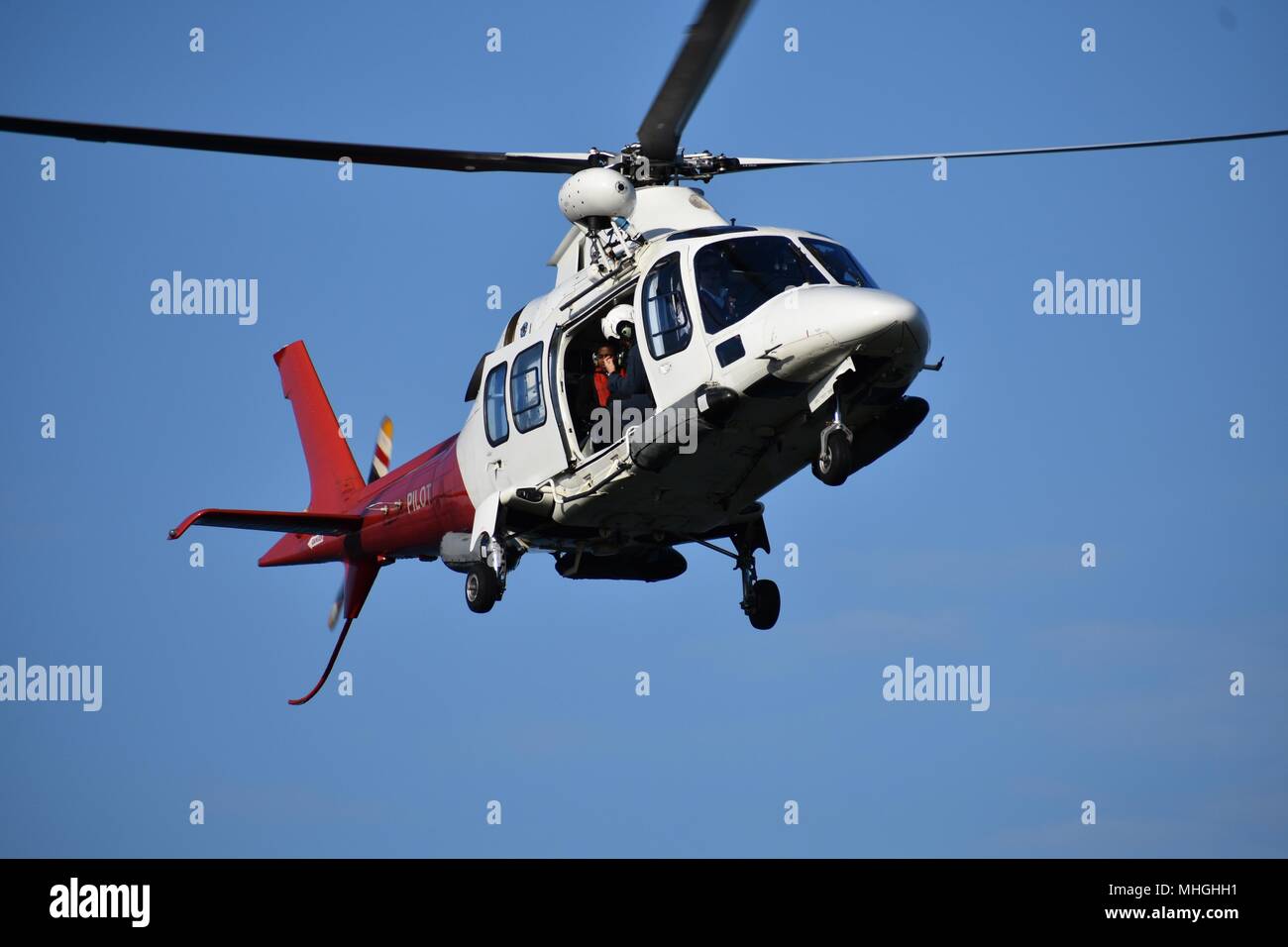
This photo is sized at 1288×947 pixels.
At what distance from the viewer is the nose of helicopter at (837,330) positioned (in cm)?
2164

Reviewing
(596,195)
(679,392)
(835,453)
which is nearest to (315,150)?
(596,195)

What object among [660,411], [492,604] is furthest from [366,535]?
[660,411]

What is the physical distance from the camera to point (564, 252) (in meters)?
26.0

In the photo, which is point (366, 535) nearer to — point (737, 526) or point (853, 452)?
point (737, 526)

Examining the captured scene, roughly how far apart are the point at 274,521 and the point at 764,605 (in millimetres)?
6523

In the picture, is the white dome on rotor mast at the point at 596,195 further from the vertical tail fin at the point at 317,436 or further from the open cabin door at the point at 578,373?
the vertical tail fin at the point at 317,436

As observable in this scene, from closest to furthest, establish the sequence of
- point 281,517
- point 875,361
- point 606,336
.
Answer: point 875,361 → point 606,336 → point 281,517

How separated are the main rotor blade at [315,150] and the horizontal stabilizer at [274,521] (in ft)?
16.5

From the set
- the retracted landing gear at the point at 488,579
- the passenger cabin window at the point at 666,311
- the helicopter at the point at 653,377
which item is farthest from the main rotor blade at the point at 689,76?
the retracted landing gear at the point at 488,579

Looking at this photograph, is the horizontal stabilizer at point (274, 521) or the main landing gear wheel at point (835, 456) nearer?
the main landing gear wheel at point (835, 456)

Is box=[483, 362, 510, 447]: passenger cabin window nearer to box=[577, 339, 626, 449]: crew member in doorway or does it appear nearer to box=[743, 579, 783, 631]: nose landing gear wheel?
box=[577, 339, 626, 449]: crew member in doorway

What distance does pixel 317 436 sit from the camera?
3125cm

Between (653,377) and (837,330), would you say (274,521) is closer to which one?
(653,377)
